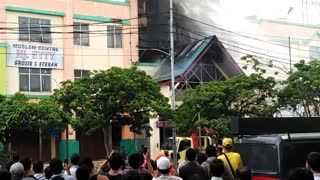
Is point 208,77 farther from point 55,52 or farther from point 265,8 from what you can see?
point 265,8

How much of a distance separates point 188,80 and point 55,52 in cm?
882

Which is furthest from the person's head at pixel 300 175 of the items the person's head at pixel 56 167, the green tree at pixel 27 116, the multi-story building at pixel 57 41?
the multi-story building at pixel 57 41

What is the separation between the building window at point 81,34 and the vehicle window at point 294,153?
2607 centimetres

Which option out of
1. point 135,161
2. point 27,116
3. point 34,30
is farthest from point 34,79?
point 135,161

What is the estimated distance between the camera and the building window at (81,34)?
33.2 metres

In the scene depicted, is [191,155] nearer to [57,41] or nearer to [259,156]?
[259,156]

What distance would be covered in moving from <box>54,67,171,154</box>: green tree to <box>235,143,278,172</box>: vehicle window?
1509cm

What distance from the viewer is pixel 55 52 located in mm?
31969

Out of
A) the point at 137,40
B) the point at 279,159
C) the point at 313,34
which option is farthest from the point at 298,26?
the point at 279,159

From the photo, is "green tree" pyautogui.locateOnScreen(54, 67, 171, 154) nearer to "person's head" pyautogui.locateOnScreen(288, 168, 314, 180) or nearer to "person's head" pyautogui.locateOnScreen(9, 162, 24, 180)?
"person's head" pyautogui.locateOnScreen(9, 162, 24, 180)

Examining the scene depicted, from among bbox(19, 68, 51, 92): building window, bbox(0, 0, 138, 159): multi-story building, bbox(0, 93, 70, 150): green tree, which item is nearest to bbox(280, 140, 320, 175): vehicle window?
bbox(0, 93, 70, 150): green tree

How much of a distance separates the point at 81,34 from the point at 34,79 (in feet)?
14.8

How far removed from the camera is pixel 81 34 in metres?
33.6

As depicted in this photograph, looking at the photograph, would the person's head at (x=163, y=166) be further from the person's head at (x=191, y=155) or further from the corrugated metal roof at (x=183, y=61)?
the corrugated metal roof at (x=183, y=61)
